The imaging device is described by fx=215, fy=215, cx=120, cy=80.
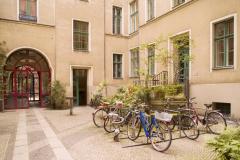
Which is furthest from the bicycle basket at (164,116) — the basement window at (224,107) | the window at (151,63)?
the window at (151,63)

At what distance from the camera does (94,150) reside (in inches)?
212

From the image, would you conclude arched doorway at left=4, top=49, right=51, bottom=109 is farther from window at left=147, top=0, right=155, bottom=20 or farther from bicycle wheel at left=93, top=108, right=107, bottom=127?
window at left=147, top=0, right=155, bottom=20

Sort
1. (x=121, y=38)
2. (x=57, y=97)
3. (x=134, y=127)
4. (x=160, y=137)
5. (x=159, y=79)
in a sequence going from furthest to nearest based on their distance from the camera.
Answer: (x=121, y=38)
(x=57, y=97)
(x=159, y=79)
(x=134, y=127)
(x=160, y=137)

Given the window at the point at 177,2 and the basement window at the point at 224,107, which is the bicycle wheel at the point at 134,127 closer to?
the basement window at the point at 224,107

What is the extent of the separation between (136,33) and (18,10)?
856 centimetres

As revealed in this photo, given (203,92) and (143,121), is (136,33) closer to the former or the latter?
(203,92)

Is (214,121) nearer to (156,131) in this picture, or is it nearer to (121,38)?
(156,131)

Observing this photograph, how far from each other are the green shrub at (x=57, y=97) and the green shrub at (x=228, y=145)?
12.7 m

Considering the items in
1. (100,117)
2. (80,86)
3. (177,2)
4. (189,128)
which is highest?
(177,2)

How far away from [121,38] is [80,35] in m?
3.61

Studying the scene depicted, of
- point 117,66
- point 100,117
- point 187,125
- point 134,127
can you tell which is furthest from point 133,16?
point 134,127

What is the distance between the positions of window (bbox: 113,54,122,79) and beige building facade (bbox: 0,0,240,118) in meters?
0.03

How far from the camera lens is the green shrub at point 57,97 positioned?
14312 millimetres

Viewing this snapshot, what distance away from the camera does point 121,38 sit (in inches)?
715
